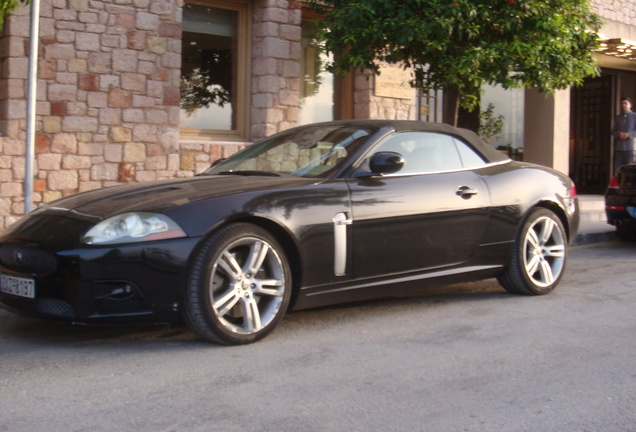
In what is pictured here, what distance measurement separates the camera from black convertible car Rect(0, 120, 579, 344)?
4.78m

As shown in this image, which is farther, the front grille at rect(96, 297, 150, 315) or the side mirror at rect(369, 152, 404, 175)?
the side mirror at rect(369, 152, 404, 175)

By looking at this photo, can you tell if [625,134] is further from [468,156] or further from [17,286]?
[17,286]

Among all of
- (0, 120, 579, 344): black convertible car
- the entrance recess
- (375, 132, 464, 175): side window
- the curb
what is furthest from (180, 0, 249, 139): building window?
the entrance recess

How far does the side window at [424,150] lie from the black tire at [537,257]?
0.78 metres

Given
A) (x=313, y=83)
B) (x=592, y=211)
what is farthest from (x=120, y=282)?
(x=592, y=211)

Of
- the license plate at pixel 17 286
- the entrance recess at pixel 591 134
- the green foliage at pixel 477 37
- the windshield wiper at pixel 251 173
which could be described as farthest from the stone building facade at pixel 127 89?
the entrance recess at pixel 591 134

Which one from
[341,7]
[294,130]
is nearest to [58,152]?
[341,7]

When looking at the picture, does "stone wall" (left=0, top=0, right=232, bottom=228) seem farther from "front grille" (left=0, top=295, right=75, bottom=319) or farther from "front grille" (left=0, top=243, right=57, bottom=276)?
"front grille" (left=0, top=295, right=75, bottom=319)

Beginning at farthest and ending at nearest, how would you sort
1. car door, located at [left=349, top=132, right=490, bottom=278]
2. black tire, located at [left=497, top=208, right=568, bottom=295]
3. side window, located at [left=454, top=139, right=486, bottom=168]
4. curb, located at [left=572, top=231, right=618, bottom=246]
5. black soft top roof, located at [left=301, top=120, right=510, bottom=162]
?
1. curb, located at [left=572, top=231, right=618, bottom=246]
2. black tire, located at [left=497, top=208, right=568, bottom=295]
3. side window, located at [left=454, top=139, right=486, bottom=168]
4. black soft top roof, located at [left=301, top=120, right=510, bottom=162]
5. car door, located at [left=349, top=132, right=490, bottom=278]

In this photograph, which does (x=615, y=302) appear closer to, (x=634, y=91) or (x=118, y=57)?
(x=118, y=57)

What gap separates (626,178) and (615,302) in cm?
406

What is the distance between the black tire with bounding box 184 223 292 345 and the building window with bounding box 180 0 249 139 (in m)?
7.28

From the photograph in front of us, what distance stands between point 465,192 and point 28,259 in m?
2.96

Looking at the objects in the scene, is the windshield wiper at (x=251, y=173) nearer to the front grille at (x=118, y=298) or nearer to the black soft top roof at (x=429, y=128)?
the black soft top roof at (x=429, y=128)
